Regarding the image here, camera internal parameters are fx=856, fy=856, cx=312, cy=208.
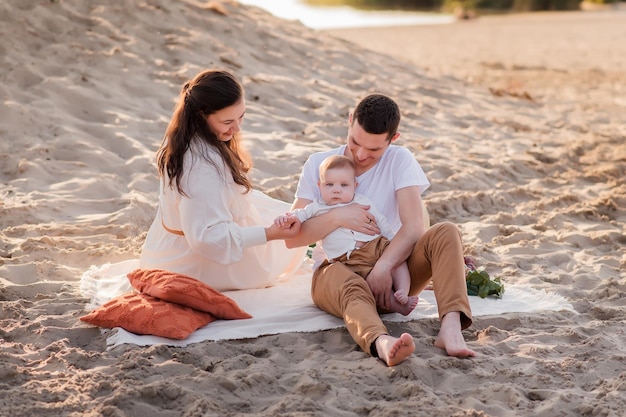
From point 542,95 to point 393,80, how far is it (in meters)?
2.18

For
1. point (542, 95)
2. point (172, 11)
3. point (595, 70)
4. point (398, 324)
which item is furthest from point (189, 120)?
point (595, 70)

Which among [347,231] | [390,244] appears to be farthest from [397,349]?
[347,231]

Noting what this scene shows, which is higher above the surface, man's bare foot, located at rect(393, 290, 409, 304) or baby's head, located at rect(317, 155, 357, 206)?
baby's head, located at rect(317, 155, 357, 206)

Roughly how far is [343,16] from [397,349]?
26116 mm

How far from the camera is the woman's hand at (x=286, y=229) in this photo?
4.04 m

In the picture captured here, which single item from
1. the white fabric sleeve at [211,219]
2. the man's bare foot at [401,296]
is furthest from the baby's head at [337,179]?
the man's bare foot at [401,296]

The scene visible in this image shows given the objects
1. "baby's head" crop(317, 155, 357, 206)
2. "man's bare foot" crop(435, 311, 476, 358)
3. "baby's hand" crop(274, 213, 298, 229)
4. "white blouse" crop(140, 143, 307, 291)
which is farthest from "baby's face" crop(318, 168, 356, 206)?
"man's bare foot" crop(435, 311, 476, 358)

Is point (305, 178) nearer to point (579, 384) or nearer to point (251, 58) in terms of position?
point (579, 384)

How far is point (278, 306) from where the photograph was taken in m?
4.32

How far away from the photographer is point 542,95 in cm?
1084

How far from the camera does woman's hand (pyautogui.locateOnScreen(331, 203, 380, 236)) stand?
4.03 meters

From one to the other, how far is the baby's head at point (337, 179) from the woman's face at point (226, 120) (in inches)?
18.4

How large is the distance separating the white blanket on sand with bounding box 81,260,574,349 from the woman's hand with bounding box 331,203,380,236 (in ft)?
1.46

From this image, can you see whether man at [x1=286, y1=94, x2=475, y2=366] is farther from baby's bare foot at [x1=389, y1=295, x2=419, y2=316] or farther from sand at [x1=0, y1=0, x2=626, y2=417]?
sand at [x1=0, y1=0, x2=626, y2=417]
